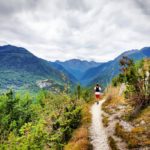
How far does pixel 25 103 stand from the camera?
102125 millimetres

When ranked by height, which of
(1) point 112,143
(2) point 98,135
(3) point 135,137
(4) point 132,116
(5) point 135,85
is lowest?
(1) point 112,143

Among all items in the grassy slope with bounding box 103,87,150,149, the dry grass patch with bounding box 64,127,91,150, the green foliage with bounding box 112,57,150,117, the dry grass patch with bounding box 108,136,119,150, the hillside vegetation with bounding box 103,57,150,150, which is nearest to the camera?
the grassy slope with bounding box 103,87,150,149

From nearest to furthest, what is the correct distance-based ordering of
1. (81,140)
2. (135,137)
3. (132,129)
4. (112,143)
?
1. (135,137)
2. (112,143)
3. (132,129)
4. (81,140)

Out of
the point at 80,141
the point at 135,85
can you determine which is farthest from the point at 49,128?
the point at 135,85

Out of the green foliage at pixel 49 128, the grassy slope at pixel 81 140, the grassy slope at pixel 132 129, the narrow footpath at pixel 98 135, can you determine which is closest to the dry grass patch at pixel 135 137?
the grassy slope at pixel 132 129

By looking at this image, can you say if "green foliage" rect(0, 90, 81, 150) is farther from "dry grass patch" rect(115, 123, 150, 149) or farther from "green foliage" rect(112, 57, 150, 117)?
"green foliage" rect(112, 57, 150, 117)

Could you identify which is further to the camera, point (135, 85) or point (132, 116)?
point (135, 85)

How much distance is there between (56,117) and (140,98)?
394 inches

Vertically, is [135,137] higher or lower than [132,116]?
lower

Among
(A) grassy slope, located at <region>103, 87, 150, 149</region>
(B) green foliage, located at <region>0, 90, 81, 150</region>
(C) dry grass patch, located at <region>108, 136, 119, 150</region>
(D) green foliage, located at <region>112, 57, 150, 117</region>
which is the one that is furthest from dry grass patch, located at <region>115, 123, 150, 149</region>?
(B) green foliage, located at <region>0, 90, 81, 150</region>

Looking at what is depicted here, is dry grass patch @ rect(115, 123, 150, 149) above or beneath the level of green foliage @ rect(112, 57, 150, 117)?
beneath

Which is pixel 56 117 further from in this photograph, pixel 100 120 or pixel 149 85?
pixel 149 85

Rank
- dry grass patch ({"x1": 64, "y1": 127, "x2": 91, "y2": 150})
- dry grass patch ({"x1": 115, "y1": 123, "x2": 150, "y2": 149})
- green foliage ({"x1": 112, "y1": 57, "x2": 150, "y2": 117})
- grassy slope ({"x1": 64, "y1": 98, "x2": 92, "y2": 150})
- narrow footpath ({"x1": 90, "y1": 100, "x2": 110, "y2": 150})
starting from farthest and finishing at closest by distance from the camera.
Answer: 1. green foliage ({"x1": 112, "y1": 57, "x2": 150, "y2": 117})
2. narrow footpath ({"x1": 90, "y1": 100, "x2": 110, "y2": 150})
3. grassy slope ({"x1": 64, "y1": 98, "x2": 92, "y2": 150})
4. dry grass patch ({"x1": 64, "y1": 127, "x2": 91, "y2": 150})
5. dry grass patch ({"x1": 115, "y1": 123, "x2": 150, "y2": 149})

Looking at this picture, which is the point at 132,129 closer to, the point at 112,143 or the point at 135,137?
the point at 135,137
